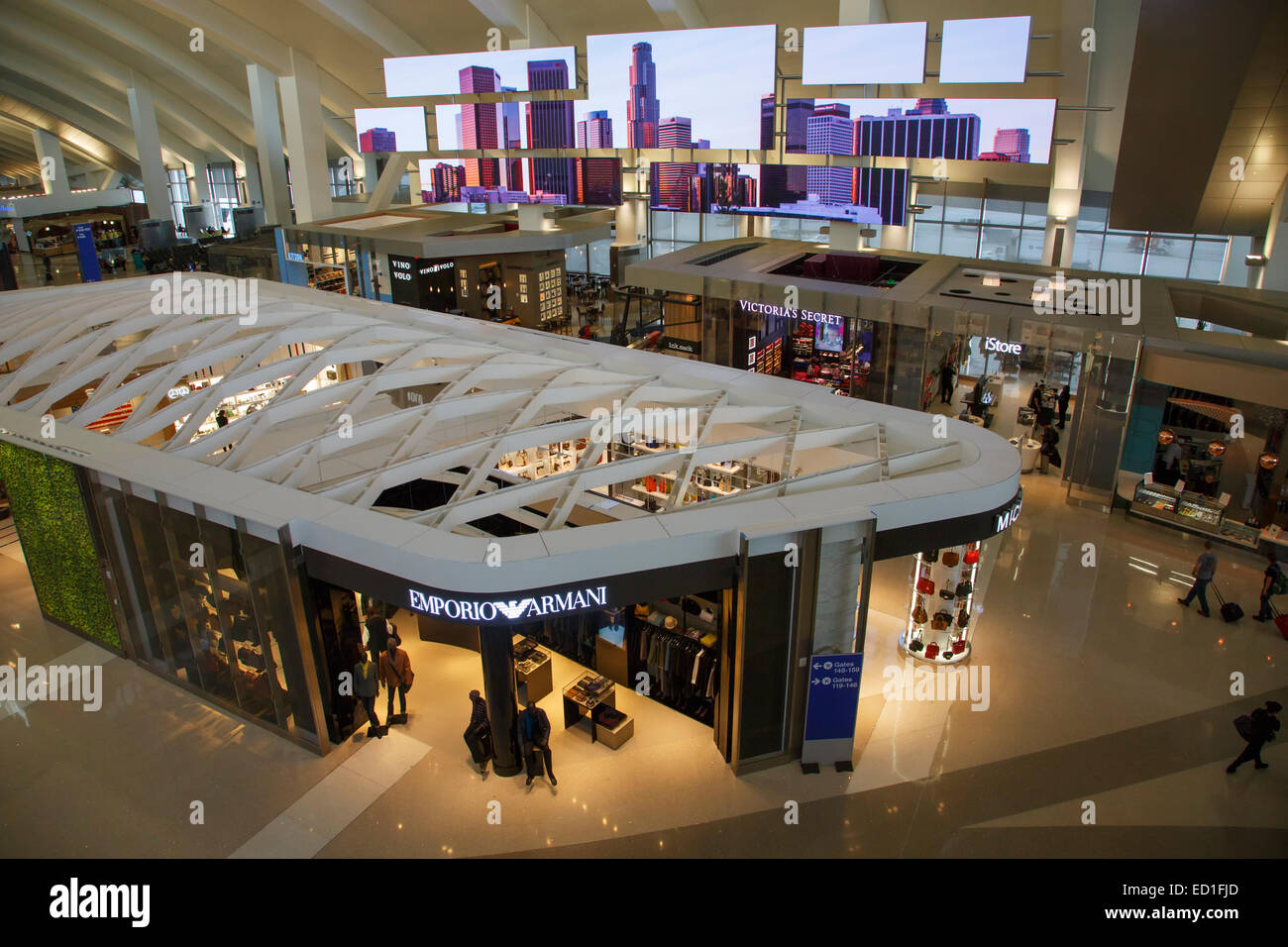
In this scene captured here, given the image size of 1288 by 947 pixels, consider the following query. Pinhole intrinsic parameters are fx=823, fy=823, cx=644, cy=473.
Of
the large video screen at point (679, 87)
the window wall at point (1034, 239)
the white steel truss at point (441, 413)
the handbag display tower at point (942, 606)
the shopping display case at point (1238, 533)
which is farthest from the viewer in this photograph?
the window wall at point (1034, 239)

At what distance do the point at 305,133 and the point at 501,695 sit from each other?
29.1 m

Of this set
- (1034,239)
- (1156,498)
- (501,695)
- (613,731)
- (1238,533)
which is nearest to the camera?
(501,695)

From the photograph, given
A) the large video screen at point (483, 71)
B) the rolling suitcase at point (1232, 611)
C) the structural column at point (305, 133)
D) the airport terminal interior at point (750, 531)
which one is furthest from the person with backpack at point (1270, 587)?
the structural column at point (305, 133)

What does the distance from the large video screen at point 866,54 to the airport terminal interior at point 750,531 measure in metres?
0.11

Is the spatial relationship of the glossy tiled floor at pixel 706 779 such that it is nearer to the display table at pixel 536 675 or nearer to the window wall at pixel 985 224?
the display table at pixel 536 675

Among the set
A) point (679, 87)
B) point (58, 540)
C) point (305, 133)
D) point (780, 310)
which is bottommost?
point (58, 540)

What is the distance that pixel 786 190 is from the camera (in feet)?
72.0

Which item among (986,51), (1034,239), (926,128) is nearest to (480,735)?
(926,128)

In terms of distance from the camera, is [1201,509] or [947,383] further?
[947,383]

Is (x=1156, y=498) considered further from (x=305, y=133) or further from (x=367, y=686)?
(x=305, y=133)

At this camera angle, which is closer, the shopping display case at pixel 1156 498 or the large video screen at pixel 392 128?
the shopping display case at pixel 1156 498

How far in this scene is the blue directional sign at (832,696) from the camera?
8.30 m

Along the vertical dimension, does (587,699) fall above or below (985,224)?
below
